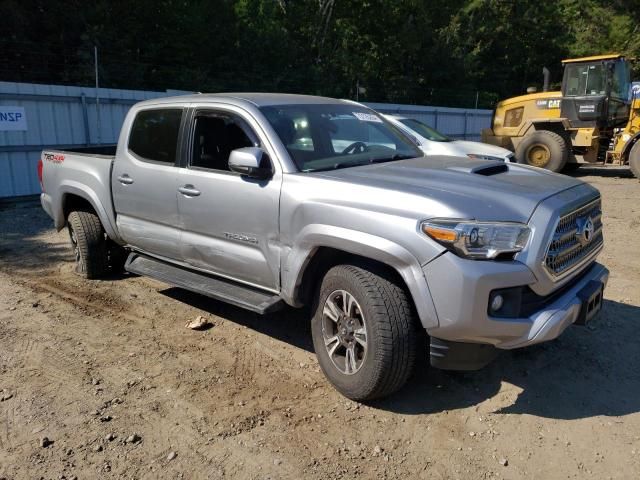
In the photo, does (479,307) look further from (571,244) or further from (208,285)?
(208,285)

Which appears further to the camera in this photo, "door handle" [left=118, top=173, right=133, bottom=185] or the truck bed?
the truck bed

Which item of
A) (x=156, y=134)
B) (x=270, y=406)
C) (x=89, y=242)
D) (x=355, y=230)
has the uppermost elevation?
(x=156, y=134)

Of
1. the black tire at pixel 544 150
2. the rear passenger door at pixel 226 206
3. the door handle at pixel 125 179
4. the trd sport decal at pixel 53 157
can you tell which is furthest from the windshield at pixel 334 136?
the black tire at pixel 544 150

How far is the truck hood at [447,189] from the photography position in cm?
314

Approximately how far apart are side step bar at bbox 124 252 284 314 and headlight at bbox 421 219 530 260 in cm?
140

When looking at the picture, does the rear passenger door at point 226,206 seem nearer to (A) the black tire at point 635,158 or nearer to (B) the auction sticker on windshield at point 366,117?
(B) the auction sticker on windshield at point 366,117

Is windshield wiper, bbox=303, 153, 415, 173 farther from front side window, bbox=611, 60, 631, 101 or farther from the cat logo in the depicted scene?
the cat logo

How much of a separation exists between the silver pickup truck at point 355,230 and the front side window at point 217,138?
0.5 inches

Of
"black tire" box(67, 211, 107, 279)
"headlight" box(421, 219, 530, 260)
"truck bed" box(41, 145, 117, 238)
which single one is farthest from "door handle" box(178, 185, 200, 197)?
"headlight" box(421, 219, 530, 260)

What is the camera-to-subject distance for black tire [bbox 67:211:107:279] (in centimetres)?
590

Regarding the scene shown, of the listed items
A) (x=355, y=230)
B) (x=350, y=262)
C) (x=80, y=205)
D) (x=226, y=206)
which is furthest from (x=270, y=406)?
(x=80, y=205)

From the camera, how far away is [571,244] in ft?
11.4

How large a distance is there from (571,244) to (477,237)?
82 centimetres

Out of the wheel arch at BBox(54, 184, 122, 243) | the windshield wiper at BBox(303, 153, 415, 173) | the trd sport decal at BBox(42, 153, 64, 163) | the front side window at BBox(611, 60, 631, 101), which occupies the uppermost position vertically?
the front side window at BBox(611, 60, 631, 101)
